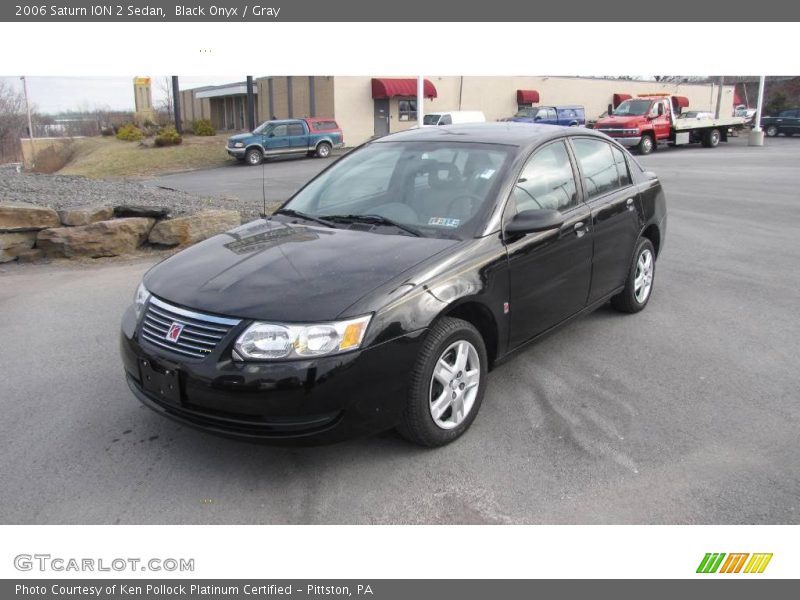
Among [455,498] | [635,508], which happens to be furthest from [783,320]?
[455,498]

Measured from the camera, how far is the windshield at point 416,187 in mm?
4164

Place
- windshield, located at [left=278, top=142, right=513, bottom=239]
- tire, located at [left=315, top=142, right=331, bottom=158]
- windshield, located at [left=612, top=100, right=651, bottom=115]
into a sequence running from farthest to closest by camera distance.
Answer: tire, located at [left=315, top=142, right=331, bottom=158] < windshield, located at [left=612, top=100, right=651, bottom=115] < windshield, located at [left=278, top=142, right=513, bottom=239]

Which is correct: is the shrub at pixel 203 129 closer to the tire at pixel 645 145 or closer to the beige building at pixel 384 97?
the beige building at pixel 384 97

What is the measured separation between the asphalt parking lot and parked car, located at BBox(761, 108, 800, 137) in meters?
38.3

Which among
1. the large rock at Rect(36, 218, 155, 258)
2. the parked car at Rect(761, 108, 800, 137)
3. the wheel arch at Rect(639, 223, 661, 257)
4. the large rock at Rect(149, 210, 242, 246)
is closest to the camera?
the wheel arch at Rect(639, 223, 661, 257)

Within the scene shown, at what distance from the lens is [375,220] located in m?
4.27

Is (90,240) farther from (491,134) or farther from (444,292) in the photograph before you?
(444,292)

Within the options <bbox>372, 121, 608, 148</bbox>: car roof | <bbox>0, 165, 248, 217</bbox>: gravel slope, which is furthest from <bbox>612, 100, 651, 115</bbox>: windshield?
<bbox>372, 121, 608, 148</bbox>: car roof

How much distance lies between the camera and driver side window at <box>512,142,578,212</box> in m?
4.38

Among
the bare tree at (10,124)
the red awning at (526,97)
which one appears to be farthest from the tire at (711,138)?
the bare tree at (10,124)

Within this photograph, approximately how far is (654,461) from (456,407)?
3.54 ft

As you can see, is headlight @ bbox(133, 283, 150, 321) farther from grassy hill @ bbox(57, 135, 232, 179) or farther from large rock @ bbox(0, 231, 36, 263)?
grassy hill @ bbox(57, 135, 232, 179)

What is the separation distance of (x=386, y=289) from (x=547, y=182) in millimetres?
1826

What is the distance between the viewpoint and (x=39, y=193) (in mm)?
9414
